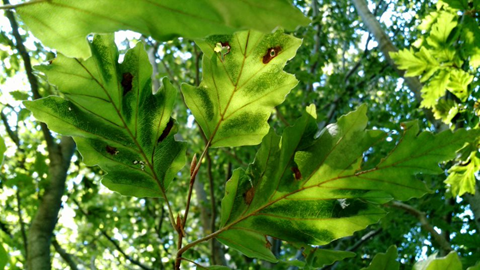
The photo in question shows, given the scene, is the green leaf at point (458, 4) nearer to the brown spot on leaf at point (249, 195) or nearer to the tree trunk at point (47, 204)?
the brown spot on leaf at point (249, 195)

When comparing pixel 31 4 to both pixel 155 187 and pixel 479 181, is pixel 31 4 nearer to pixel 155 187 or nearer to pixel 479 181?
pixel 155 187

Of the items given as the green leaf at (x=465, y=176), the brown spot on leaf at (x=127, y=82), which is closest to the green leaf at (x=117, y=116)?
the brown spot on leaf at (x=127, y=82)

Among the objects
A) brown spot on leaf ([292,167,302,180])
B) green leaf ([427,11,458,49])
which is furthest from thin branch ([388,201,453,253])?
brown spot on leaf ([292,167,302,180])

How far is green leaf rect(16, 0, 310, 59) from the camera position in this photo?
39 cm

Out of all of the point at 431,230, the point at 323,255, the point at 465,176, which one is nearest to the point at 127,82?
the point at 323,255

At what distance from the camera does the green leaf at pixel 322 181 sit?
0.73m

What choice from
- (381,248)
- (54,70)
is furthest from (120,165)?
(381,248)

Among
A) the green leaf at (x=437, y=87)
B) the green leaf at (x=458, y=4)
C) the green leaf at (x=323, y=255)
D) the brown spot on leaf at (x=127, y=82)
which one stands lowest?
the green leaf at (x=323, y=255)

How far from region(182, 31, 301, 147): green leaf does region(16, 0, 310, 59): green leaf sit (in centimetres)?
24

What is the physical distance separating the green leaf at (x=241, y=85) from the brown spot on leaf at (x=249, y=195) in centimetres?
8

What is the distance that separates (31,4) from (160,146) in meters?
0.37

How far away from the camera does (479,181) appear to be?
140 inches

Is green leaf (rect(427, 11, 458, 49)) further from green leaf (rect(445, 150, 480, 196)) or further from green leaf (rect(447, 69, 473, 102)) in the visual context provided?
green leaf (rect(445, 150, 480, 196))

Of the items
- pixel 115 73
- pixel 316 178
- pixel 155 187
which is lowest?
pixel 316 178
